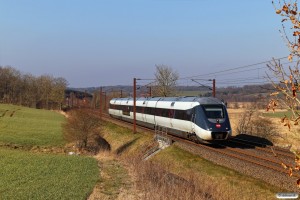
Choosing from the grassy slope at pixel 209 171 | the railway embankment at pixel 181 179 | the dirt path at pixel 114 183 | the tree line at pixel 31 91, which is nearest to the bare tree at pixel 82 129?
the grassy slope at pixel 209 171

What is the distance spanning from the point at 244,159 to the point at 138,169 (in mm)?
7097

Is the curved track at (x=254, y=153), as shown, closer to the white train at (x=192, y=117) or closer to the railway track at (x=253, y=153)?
the railway track at (x=253, y=153)

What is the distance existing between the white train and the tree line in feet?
280

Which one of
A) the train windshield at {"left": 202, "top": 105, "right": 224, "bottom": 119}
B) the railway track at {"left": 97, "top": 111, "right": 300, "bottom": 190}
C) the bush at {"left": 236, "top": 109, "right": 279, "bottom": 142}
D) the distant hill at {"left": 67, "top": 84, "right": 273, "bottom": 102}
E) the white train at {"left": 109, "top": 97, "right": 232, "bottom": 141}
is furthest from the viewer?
the bush at {"left": 236, "top": 109, "right": 279, "bottom": 142}

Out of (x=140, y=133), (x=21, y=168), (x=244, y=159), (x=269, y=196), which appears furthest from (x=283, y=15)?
(x=140, y=133)

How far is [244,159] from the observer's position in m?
21.2

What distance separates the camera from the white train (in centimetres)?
2516

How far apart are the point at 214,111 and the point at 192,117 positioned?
184 centimetres

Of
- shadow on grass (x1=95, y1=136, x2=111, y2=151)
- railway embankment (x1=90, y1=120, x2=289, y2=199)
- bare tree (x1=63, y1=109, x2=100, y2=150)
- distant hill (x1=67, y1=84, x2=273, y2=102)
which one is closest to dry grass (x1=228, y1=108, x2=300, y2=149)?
distant hill (x1=67, y1=84, x2=273, y2=102)

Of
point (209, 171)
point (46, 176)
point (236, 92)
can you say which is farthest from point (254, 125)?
point (46, 176)

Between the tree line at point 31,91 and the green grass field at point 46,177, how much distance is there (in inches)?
3885

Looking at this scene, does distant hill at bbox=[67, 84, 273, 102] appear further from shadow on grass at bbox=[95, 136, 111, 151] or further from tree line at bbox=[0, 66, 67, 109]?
tree line at bbox=[0, 66, 67, 109]

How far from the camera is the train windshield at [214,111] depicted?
83.8 ft

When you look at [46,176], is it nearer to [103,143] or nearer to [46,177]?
[46,177]
